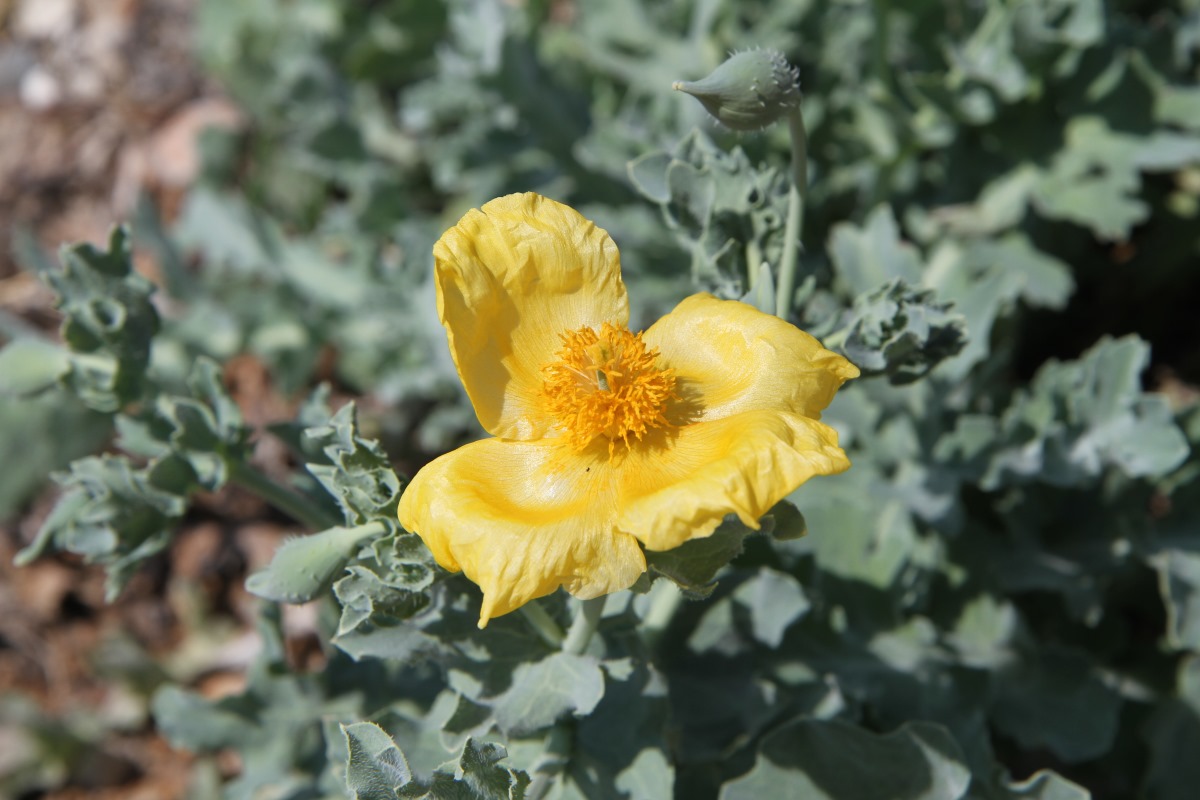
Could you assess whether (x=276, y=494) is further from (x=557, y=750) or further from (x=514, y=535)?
(x=514, y=535)

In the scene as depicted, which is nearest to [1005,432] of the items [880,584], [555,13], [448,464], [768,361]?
Result: [880,584]

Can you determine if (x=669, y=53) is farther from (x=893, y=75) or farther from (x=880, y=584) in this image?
(x=880, y=584)

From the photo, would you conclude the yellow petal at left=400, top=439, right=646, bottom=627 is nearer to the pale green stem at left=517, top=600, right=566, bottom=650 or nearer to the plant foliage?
the plant foliage

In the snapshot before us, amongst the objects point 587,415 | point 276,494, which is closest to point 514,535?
point 587,415

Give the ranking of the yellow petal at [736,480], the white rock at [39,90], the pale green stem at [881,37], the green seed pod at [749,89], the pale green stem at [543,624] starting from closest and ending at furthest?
the yellow petal at [736,480] → the green seed pod at [749,89] → the pale green stem at [543,624] → the pale green stem at [881,37] → the white rock at [39,90]

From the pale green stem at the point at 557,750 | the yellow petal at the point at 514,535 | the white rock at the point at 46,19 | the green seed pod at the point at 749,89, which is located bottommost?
the pale green stem at the point at 557,750

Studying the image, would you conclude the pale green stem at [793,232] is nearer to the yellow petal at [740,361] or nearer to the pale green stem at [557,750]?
the yellow petal at [740,361]

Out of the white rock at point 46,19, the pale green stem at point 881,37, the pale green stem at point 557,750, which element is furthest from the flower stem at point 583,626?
the white rock at point 46,19
